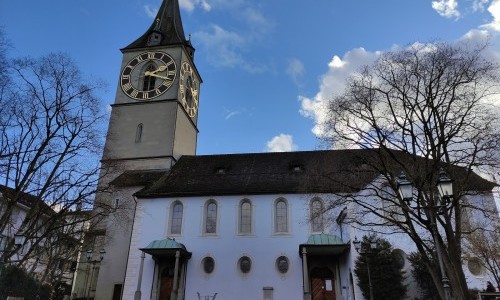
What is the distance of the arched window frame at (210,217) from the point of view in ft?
84.6

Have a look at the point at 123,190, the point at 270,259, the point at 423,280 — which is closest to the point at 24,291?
the point at 123,190

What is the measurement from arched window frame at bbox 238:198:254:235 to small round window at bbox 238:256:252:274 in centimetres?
161

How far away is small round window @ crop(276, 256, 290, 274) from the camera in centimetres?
2403

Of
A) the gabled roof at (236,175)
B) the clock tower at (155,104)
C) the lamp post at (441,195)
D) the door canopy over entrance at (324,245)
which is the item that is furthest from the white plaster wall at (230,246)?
the lamp post at (441,195)

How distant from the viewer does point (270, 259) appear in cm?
2436

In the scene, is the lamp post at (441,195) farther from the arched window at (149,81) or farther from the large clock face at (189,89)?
the arched window at (149,81)

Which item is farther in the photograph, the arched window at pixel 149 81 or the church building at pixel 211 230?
the arched window at pixel 149 81

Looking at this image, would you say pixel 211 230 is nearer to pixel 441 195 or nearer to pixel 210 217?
pixel 210 217

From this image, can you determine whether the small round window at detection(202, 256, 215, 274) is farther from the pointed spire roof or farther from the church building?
the pointed spire roof

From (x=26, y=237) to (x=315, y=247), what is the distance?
14.6m

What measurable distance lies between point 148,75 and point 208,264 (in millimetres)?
18329

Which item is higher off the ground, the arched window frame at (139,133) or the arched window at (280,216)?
the arched window frame at (139,133)

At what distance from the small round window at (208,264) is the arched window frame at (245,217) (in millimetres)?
2475

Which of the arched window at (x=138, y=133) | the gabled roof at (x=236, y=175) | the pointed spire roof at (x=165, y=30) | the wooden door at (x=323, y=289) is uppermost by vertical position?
the pointed spire roof at (x=165, y=30)
